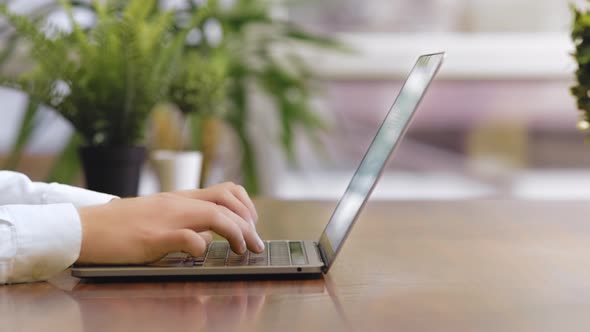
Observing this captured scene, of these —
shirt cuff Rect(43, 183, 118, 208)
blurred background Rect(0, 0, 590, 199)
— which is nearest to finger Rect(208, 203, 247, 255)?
shirt cuff Rect(43, 183, 118, 208)

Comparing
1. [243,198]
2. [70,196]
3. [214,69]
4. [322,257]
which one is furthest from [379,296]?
[214,69]

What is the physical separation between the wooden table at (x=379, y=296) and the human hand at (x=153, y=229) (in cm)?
3

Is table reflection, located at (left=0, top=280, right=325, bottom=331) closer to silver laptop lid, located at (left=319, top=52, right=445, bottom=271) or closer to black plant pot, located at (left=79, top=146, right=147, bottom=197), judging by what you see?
silver laptop lid, located at (left=319, top=52, right=445, bottom=271)

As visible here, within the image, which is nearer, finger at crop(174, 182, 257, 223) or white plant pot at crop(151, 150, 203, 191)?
finger at crop(174, 182, 257, 223)

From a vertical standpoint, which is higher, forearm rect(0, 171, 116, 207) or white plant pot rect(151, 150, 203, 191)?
forearm rect(0, 171, 116, 207)

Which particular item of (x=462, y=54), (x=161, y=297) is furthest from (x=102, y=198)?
(x=462, y=54)

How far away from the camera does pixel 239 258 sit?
796 mm

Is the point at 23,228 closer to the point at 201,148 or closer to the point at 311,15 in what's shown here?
the point at 201,148

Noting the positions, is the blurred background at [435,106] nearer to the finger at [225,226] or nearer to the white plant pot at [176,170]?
the white plant pot at [176,170]

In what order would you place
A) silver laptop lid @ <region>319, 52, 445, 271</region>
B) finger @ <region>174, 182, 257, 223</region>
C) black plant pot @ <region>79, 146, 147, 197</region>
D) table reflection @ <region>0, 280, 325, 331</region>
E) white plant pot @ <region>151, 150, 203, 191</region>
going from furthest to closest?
white plant pot @ <region>151, 150, 203, 191</region> < black plant pot @ <region>79, 146, 147, 197</region> < finger @ <region>174, 182, 257, 223</region> < silver laptop lid @ <region>319, 52, 445, 271</region> < table reflection @ <region>0, 280, 325, 331</region>

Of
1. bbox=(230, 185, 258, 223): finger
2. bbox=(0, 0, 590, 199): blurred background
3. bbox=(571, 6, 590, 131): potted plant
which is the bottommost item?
bbox=(0, 0, 590, 199): blurred background

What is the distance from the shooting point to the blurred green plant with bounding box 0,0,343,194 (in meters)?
1.49

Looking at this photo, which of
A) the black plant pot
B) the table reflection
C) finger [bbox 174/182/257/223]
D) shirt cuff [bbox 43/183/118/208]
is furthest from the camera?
the black plant pot

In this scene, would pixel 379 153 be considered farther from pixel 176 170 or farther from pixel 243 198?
pixel 176 170
